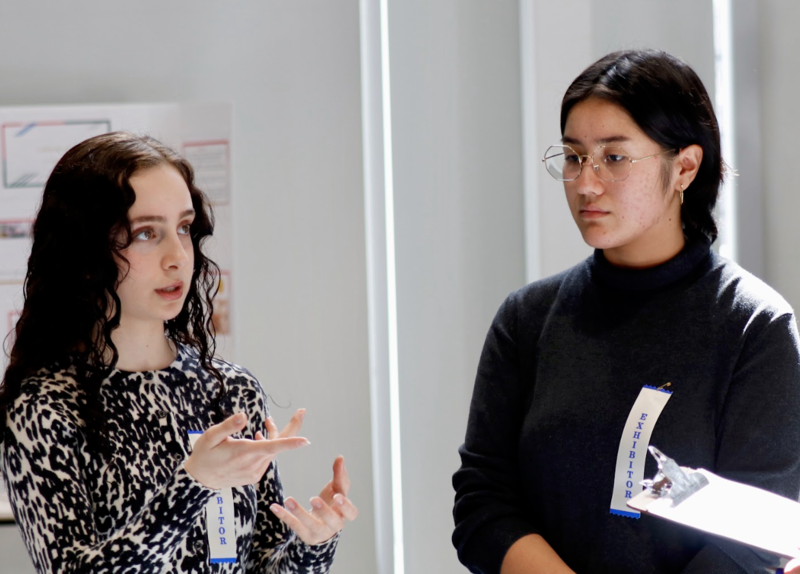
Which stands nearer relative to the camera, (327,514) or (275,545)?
(327,514)

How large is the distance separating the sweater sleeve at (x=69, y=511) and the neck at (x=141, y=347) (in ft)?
0.64

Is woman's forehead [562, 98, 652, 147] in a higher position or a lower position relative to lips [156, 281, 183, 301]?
higher

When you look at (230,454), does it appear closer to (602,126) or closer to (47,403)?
(47,403)

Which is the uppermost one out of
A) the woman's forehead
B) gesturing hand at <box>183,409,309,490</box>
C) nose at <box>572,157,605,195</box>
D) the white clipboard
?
the woman's forehead

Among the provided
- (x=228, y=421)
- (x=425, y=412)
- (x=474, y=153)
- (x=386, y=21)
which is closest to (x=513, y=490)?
(x=228, y=421)

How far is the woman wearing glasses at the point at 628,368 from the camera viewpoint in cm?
128

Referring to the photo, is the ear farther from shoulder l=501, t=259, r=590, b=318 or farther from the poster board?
the poster board

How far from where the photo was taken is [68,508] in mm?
1179

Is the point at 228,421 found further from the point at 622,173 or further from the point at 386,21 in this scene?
the point at 386,21

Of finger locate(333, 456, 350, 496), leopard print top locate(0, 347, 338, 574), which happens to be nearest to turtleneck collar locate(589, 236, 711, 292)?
finger locate(333, 456, 350, 496)

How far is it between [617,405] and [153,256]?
2.68 feet

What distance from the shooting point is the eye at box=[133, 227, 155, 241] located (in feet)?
4.47

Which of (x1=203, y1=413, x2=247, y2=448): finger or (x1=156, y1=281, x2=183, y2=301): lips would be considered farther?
(x1=156, y1=281, x2=183, y2=301): lips

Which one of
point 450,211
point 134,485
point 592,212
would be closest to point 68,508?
point 134,485
